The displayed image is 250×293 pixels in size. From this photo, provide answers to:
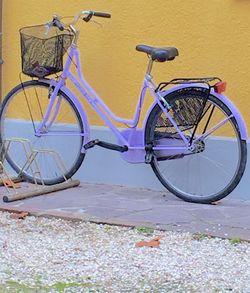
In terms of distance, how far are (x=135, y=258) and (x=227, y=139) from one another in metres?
1.78

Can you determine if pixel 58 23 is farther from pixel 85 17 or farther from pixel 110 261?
pixel 110 261

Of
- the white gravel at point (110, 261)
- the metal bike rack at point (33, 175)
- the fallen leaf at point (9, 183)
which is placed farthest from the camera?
the fallen leaf at point (9, 183)

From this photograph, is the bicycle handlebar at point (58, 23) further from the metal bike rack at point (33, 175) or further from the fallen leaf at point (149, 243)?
the fallen leaf at point (149, 243)

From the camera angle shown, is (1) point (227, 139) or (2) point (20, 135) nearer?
(1) point (227, 139)

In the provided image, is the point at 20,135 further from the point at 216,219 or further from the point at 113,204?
the point at 216,219

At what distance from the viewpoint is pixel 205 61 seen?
18.8ft

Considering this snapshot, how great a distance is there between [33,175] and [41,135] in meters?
0.39

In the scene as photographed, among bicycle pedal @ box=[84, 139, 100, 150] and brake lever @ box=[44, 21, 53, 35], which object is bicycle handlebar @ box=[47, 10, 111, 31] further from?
bicycle pedal @ box=[84, 139, 100, 150]

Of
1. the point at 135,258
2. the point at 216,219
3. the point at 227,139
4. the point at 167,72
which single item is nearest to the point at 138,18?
the point at 167,72

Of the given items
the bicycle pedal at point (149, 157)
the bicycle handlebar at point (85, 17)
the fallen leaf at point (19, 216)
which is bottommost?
the fallen leaf at point (19, 216)

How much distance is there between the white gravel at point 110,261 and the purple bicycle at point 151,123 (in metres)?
1.00

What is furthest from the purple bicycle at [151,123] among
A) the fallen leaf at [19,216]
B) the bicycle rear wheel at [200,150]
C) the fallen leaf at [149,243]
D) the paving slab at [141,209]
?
the fallen leaf at [149,243]

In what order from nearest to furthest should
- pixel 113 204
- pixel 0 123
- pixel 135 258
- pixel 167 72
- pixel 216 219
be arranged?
pixel 135 258
pixel 216 219
pixel 113 204
pixel 167 72
pixel 0 123

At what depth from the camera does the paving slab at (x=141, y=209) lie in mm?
4820
